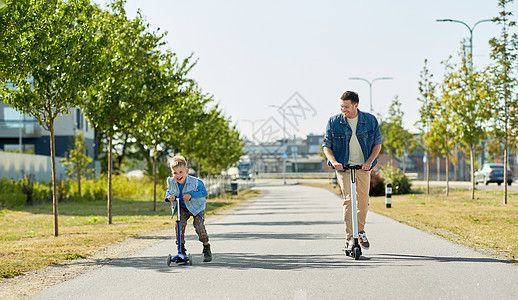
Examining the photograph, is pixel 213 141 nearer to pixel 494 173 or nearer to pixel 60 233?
pixel 60 233

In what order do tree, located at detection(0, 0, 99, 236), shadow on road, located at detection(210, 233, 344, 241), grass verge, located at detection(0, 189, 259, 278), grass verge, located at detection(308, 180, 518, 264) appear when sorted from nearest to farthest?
grass verge, located at detection(0, 189, 259, 278) → grass verge, located at detection(308, 180, 518, 264) → tree, located at detection(0, 0, 99, 236) → shadow on road, located at detection(210, 233, 344, 241)

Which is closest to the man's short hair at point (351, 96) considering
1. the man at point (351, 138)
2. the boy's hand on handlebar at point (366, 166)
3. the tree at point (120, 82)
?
the man at point (351, 138)

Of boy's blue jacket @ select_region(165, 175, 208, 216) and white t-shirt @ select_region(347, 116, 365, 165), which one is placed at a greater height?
white t-shirt @ select_region(347, 116, 365, 165)

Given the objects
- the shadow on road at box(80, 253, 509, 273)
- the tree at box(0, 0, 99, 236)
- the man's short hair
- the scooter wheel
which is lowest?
the shadow on road at box(80, 253, 509, 273)

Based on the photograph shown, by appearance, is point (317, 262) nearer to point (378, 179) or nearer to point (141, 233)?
point (141, 233)

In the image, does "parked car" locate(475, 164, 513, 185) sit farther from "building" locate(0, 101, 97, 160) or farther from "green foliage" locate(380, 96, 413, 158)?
"building" locate(0, 101, 97, 160)

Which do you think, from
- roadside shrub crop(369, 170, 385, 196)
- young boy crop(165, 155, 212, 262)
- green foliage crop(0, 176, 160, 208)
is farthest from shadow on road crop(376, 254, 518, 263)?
roadside shrub crop(369, 170, 385, 196)

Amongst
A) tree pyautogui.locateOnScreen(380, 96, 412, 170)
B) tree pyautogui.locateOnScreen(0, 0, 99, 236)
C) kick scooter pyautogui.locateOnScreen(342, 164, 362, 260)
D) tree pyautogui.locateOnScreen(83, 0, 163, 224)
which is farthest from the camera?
tree pyautogui.locateOnScreen(380, 96, 412, 170)

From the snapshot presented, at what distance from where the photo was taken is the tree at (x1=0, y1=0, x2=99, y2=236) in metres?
10.3

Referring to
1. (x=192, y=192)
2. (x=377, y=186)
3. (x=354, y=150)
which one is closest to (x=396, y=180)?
(x=377, y=186)

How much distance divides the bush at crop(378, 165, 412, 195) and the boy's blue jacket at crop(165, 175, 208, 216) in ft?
87.9

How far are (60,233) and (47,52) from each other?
14.5 ft

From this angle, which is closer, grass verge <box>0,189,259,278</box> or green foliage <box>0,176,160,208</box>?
grass verge <box>0,189,259,278</box>

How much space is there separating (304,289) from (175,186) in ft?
7.75
